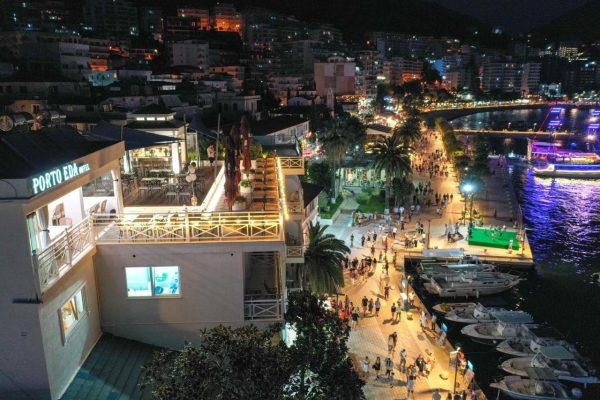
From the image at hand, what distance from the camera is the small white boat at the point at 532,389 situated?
83.1ft

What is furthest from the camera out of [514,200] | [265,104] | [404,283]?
[265,104]

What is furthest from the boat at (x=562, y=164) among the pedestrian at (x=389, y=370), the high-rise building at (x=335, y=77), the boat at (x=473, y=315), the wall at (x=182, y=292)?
the wall at (x=182, y=292)

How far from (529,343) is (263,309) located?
73.2 ft

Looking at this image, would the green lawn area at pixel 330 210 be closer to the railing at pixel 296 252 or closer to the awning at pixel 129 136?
the awning at pixel 129 136

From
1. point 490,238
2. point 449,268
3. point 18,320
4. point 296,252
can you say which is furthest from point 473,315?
point 18,320

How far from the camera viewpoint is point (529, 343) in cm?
2981

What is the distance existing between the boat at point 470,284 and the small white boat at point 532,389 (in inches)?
435

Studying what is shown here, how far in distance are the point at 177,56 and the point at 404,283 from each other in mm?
108296

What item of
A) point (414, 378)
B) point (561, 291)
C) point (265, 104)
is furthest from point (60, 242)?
point (265, 104)

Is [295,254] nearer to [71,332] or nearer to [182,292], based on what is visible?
[182,292]

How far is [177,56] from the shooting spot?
12706 centimetres

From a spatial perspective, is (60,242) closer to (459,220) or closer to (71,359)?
(71,359)

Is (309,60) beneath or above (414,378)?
above

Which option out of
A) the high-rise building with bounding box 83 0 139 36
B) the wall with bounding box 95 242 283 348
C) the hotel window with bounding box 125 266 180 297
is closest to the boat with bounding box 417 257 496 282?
the wall with bounding box 95 242 283 348
